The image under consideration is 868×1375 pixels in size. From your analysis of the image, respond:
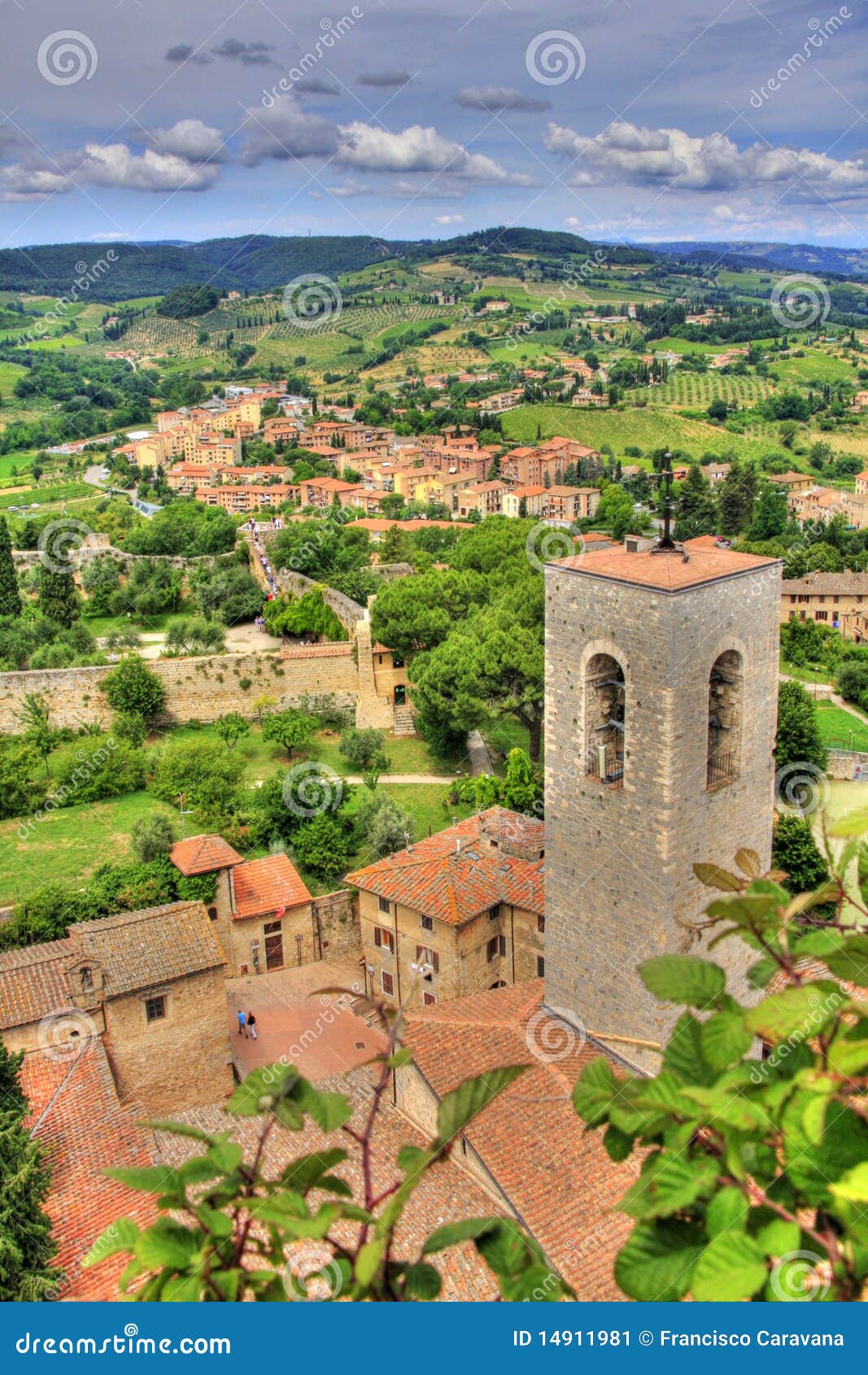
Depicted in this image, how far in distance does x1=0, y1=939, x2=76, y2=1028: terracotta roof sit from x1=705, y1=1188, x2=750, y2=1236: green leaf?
35.0ft

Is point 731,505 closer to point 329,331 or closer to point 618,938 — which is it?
point 618,938

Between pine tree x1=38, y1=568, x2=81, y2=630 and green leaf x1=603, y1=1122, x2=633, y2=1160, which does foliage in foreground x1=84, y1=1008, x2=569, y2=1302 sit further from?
pine tree x1=38, y1=568, x2=81, y2=630

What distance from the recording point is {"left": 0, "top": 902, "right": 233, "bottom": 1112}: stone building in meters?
11.7

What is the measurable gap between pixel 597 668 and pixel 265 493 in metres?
44.4

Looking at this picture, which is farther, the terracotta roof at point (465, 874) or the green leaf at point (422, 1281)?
the terracotta roof at point (465, 874)

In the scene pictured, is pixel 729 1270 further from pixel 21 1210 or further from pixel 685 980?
pixel 21 1210

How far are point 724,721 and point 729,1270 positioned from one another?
727 centimetres

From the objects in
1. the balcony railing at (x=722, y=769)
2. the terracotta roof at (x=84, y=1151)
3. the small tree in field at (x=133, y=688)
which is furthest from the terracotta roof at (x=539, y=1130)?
the small tree in field at (x=133, y=688)

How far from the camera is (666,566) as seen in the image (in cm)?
850

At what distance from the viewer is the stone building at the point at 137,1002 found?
38.3 feet

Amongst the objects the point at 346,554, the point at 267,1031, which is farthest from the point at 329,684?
the point at 267,1031

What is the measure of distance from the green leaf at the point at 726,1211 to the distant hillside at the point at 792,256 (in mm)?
146781

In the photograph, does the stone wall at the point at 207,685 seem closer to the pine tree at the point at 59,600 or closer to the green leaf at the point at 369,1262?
the pine tree at the point at 59,600

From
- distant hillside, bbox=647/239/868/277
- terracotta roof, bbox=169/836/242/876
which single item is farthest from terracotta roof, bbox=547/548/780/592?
distant hillside, bbox=647/239/868/277
